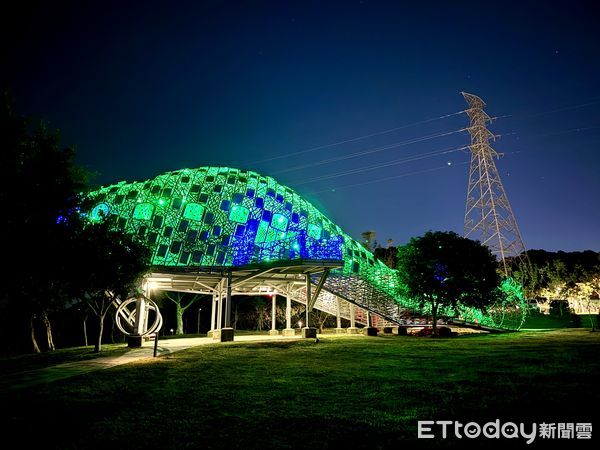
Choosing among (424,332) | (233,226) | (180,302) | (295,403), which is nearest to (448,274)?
(424,332)

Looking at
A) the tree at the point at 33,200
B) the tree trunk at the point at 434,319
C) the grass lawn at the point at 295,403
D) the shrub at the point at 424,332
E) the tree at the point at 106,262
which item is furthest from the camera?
the shrub at the point at 424,332

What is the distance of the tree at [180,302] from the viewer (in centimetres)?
4841

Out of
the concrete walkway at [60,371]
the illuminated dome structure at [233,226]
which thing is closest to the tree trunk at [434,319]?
the illuminated dome structure at [233,226]

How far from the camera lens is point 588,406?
7809 millimetres

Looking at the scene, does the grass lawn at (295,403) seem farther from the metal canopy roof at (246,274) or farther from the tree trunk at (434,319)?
the tree trunk at (434,319)

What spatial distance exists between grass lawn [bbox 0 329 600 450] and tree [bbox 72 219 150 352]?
25.6 feet

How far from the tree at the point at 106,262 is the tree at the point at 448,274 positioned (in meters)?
22.8

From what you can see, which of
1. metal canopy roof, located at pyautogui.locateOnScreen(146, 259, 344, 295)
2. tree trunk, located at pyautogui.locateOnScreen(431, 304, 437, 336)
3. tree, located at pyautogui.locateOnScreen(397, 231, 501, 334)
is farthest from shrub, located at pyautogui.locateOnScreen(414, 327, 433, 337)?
metal canopy roof, located at pyautogui.locateOnScreen(146, 259, 344, 295)

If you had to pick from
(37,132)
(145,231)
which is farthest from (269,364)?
(145,231)

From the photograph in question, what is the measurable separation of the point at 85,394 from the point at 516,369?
13494 millimetres

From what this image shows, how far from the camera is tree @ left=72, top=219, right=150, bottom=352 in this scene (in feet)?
67.7

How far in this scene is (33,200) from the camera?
17.2 metres

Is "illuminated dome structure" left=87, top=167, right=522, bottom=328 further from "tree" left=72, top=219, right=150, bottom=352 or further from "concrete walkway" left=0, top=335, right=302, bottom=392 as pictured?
"concrete walkway" left=0, top=335, right=302, bottom=392

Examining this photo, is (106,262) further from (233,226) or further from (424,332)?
(424,332)
